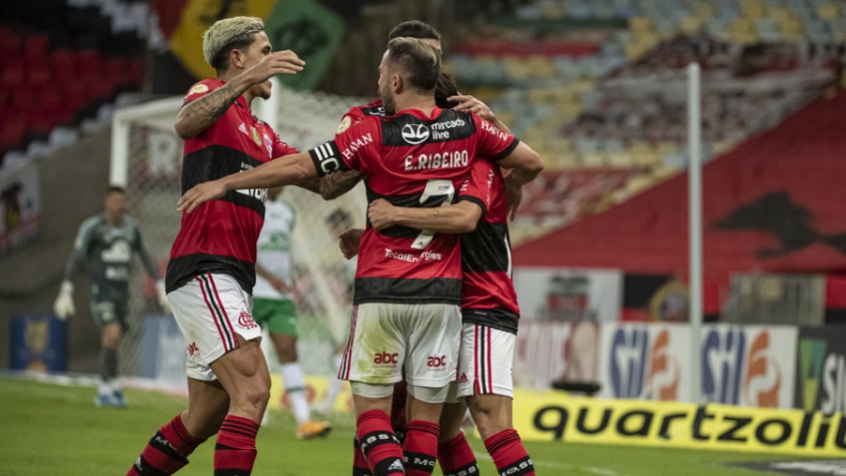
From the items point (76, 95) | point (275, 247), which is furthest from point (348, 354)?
point (76, 95)

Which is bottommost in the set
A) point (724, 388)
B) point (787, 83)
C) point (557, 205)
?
point (724, 388)

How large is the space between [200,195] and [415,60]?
0.97 meters

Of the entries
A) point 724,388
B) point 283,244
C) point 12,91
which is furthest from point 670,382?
point 12,91

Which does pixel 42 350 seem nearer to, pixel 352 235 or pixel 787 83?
pixel 787 83

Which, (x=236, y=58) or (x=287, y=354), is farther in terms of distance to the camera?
(x=287, y=354)

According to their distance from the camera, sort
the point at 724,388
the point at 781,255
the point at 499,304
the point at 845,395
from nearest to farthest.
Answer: the point at 499,304 → the point at 845,395 → the point at 724,388 → the point at 781,255

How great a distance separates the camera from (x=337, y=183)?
17.2 feet

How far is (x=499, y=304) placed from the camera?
5.30 meters

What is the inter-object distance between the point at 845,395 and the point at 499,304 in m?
7.12

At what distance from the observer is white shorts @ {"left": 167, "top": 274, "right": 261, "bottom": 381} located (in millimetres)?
5070

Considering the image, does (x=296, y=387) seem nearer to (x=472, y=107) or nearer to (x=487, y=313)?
(x=487, y=313)

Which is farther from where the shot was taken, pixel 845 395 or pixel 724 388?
pixel 724 388

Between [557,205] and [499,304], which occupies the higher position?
[557,205]

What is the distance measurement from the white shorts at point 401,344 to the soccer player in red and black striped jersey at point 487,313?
247 mm
